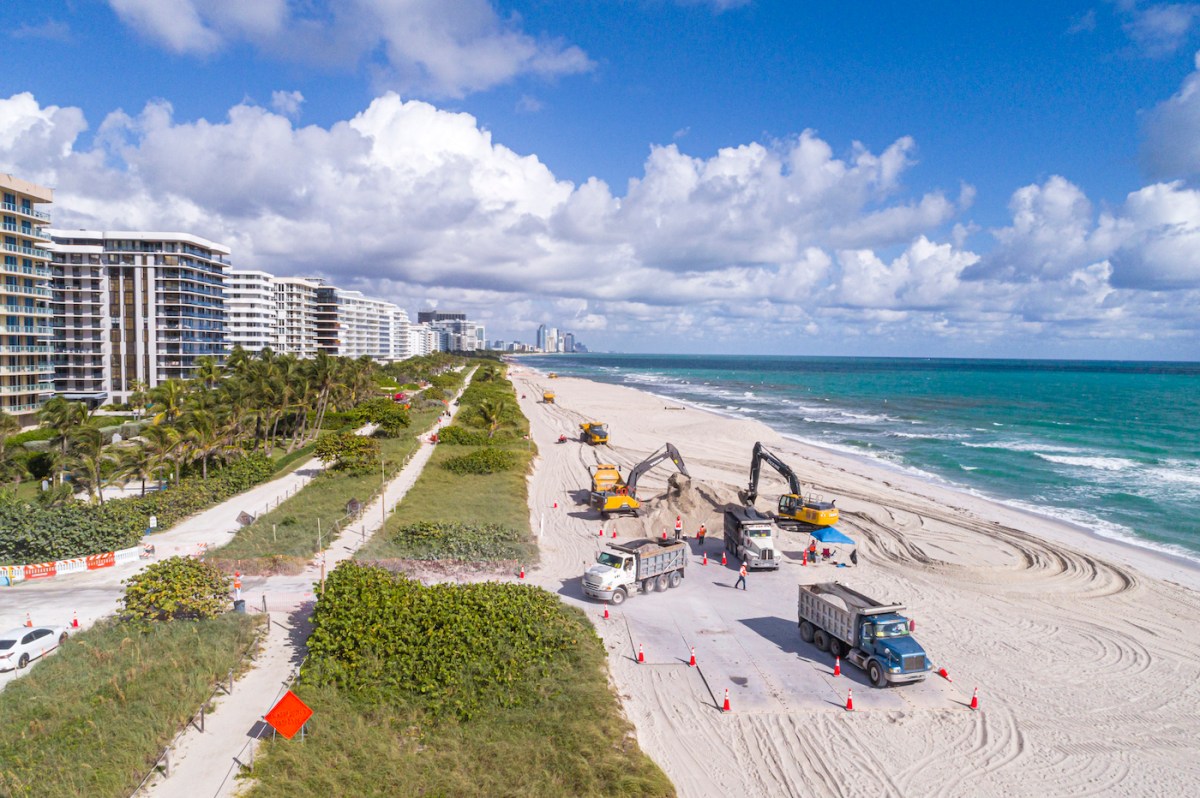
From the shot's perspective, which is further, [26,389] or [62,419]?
[26,389]

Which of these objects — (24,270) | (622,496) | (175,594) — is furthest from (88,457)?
(24,270)

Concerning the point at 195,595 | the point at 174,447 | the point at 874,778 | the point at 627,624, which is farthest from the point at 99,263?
the point at 874,778

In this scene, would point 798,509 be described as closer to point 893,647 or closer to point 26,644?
point 893,647

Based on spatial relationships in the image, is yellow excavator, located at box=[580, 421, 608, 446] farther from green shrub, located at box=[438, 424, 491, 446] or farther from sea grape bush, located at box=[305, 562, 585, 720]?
sea grape bush, located at box=[305, 562, 585, 720]

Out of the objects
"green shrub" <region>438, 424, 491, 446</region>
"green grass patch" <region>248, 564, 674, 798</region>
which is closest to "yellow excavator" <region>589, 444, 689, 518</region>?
"green grass patch" <region>248, 564, 674, 798</region>

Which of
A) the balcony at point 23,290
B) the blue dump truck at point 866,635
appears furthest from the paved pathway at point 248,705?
the balcony at point 23,290
